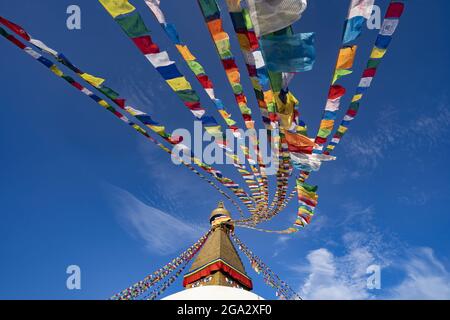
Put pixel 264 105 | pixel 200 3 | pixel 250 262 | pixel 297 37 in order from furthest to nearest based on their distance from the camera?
pixel 250 262 → pixel 264 105 → pixel 200 3 → pixel 297 37

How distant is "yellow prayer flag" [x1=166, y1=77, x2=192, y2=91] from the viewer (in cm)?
412

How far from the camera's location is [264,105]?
14.4ft

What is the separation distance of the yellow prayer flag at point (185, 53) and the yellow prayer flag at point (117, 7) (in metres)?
0.90

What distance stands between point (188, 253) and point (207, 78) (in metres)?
13.3

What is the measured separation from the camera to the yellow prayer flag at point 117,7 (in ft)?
10.1

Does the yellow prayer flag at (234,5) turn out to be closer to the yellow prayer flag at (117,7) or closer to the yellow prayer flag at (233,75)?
the yellow prayer flag at (117,7)

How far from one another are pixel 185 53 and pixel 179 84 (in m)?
0.44

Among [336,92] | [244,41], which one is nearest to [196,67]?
[244,41]

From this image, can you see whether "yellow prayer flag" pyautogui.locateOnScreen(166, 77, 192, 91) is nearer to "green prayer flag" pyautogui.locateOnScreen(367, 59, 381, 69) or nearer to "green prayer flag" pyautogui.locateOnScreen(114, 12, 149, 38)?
"green prayer flag" pyautogui.locateOnScreen(114, 12, 149, 38)

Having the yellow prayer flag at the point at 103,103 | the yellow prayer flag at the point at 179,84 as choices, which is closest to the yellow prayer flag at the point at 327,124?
the yellow prayer flag at the point at 179,84

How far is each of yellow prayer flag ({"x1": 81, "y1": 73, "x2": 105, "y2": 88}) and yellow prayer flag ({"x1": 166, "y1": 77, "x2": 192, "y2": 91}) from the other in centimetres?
104
